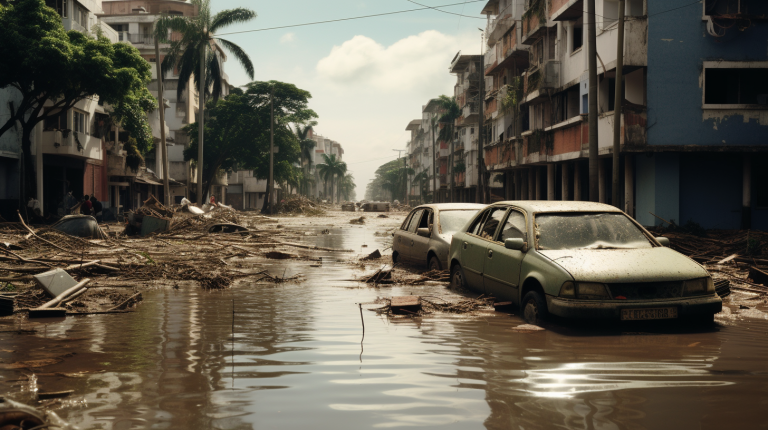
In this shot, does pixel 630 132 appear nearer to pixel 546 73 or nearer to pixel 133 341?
pixel 546 73

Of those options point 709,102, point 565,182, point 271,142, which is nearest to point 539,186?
point 565,182

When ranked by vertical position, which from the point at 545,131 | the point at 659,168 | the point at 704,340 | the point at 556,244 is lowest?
the point at 704,340

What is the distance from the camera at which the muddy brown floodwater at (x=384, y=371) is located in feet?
14.4

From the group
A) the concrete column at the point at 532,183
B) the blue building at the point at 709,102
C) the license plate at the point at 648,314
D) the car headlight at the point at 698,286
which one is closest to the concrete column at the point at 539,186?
the concrete column at the point at 532,183

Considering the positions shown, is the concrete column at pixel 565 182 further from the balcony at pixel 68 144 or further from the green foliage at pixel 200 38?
the green foliage at pixel 200 38

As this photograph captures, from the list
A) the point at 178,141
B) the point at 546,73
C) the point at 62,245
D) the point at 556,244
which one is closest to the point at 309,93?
the point at 178,141

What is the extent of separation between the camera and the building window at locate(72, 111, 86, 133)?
3905 cm

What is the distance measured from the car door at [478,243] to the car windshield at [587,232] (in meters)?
1.15

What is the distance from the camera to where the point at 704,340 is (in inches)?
271

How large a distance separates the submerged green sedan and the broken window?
1520cm

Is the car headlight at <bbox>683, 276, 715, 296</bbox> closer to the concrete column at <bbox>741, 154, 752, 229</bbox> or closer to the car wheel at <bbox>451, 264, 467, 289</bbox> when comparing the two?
the car wheel at <bbox>451, 264, 467, 289</bbox>

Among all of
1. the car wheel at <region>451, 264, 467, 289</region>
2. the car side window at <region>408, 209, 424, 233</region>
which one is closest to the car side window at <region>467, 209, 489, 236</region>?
the car wheel at <region>451, 264, 467, 289</region>

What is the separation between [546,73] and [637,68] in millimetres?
7828

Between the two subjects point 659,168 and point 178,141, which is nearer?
point 659,168
